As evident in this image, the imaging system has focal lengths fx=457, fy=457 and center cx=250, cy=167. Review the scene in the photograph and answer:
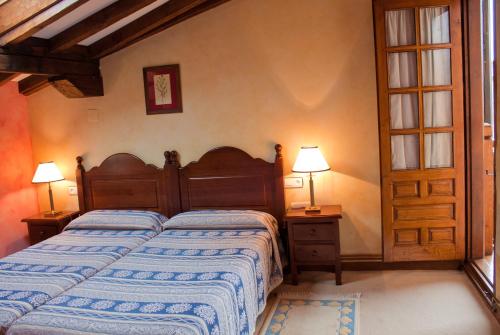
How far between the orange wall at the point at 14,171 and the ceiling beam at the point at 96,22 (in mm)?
1100

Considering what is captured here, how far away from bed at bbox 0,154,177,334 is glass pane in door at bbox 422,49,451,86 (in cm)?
220

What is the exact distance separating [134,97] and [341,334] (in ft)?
8.67

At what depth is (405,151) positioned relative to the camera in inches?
144

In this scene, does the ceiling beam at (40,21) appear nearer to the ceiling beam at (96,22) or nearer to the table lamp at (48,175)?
the ceiling beam at (96,22)

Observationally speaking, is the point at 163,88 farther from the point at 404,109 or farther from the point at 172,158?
the point at 404,109

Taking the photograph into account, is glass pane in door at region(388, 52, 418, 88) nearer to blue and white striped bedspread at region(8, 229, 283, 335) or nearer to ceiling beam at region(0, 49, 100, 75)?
blue and white striped bedspread at region(8, 229, 283, 335)

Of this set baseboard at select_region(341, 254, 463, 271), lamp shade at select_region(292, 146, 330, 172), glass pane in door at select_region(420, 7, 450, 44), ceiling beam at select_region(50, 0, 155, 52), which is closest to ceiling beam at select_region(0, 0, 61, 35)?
ceiling beam at select_region(50, 0, 155, 52)

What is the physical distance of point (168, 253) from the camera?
310 cm

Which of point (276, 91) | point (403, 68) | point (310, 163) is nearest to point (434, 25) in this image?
point (403, 68)

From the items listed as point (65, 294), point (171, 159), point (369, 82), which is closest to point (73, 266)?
Answer: point (65, 294)

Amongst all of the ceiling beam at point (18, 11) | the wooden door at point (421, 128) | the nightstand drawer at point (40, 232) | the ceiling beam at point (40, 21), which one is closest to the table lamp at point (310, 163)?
the wooden door at point (421, 128)

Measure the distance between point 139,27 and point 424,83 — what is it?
7.55 feet

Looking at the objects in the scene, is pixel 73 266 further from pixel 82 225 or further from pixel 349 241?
pixel 349 241

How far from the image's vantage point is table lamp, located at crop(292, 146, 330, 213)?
139 inches
